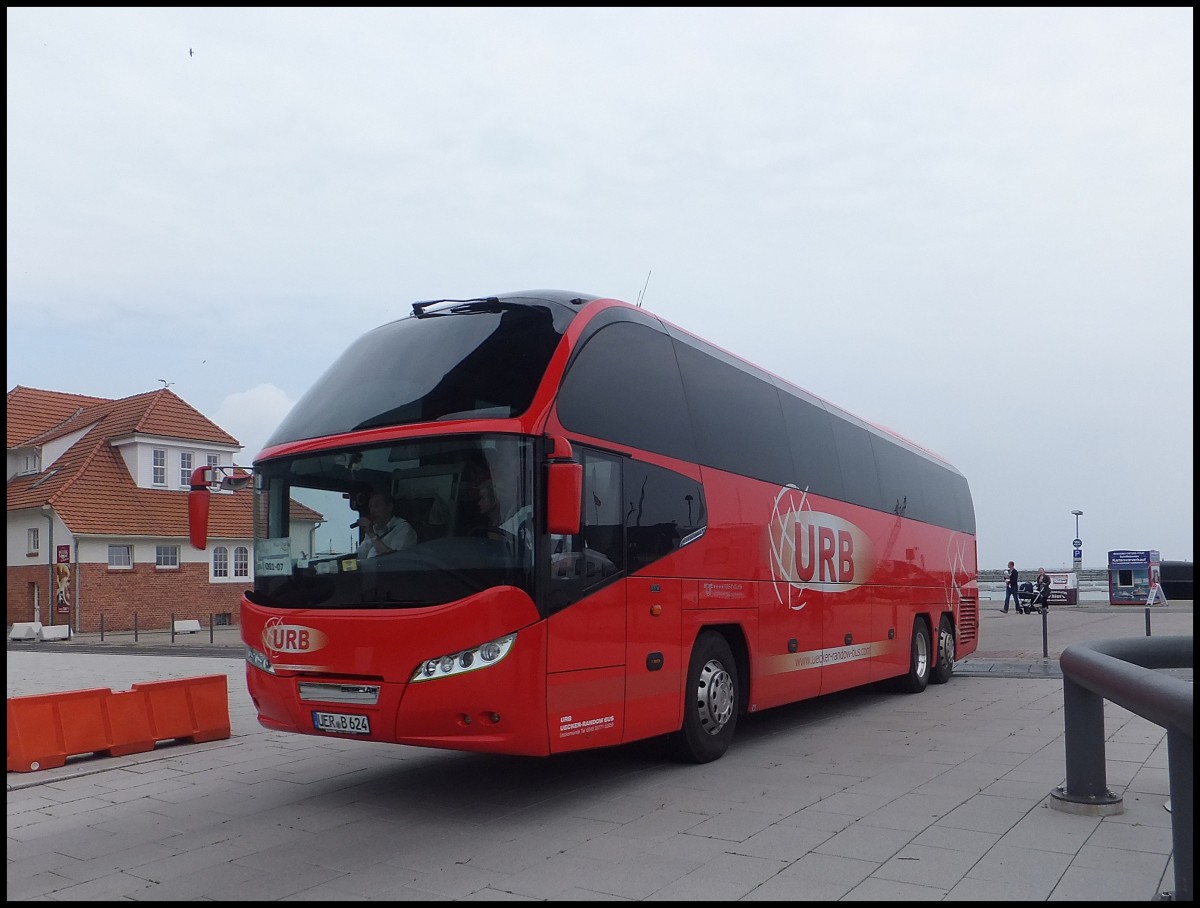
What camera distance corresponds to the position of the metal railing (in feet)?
15.4

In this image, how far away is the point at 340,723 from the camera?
24.3 feet

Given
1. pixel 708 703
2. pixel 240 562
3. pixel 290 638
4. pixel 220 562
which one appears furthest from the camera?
pixel 240 562

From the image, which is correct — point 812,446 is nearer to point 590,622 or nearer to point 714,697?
point 714,697

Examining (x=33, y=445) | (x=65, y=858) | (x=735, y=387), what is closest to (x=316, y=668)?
(x=65, y=858)

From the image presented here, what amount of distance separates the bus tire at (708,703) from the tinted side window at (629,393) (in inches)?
68.6

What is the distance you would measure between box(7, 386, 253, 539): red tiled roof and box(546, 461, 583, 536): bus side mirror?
34.1 meters

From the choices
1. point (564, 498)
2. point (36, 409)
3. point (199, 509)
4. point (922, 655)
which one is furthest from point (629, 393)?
point (36, 409)

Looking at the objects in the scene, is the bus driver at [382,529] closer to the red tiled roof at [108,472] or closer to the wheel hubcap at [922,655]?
the wheel hubcap at [922,655]

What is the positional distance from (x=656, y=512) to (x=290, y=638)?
9.82 ft

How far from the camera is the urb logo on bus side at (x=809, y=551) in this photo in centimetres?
1114

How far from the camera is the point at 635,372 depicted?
8.84 meters

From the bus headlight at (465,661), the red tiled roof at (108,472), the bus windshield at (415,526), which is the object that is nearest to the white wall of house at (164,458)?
the red tiled roof at (108,472)

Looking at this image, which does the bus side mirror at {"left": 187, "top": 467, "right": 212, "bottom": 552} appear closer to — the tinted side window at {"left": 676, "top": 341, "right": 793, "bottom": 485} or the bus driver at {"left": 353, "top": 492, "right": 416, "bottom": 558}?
the bus driver at {"left": 353, "top": 492, "right": 416, "bottom": 558}

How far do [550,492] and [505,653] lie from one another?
3.58 feet
